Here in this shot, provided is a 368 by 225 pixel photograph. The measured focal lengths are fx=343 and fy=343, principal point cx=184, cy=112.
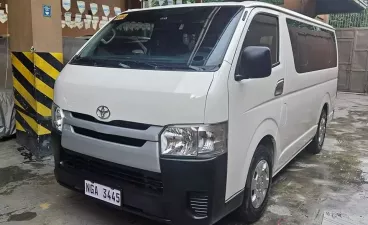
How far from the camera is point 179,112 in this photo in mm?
2277

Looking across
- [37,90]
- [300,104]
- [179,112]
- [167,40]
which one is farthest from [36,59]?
[300,104]

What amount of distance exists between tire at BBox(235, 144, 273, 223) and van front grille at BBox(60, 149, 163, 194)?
85 centimetres

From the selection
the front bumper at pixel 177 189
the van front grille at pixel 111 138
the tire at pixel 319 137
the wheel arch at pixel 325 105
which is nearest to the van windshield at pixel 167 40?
the van front grille at pixel 111 138

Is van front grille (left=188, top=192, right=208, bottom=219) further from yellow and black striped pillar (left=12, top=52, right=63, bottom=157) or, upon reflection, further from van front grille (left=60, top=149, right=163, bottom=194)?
yellow and black striped pillar (left=12, top=52, right=63, bottom=157)

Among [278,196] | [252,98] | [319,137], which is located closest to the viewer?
[252,98]

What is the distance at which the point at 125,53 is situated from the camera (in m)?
3.01

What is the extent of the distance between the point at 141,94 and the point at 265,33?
4.54ft

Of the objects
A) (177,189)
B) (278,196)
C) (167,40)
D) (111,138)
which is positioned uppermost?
(167,40)

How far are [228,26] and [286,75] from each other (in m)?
1.03

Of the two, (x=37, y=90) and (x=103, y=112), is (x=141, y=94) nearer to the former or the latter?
(x=103, y=112)

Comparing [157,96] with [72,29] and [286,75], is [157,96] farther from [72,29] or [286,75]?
[72,29]

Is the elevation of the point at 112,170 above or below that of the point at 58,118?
below

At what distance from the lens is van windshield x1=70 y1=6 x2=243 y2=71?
2.59 metres

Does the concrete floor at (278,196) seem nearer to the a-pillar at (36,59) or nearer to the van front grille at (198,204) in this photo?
the a-pillar at (36,59)
